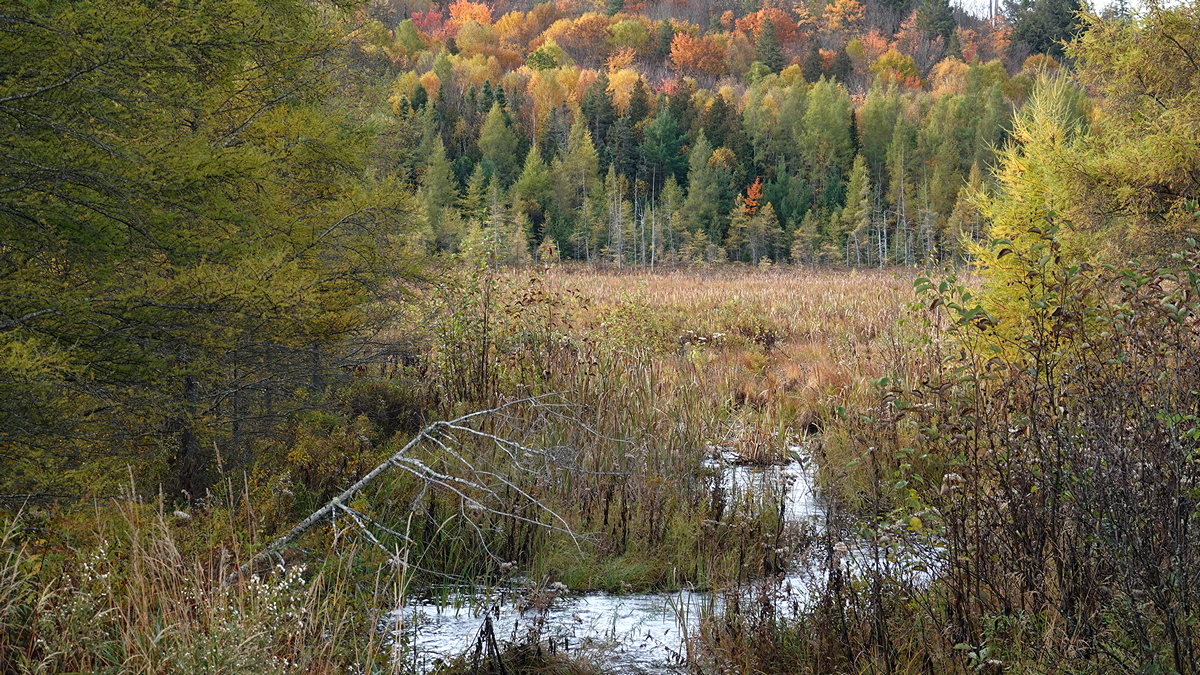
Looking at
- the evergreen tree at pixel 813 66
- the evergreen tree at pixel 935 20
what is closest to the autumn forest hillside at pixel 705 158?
the evergreen tree at pixel 813 66

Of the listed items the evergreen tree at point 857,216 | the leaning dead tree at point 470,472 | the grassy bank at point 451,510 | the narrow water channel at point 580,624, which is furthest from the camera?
the evergreen tree at point 857,216

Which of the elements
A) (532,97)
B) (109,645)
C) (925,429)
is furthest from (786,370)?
(532,97)

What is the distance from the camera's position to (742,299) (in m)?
18.9

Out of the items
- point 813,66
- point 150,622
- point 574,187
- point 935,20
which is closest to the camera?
point 150,622

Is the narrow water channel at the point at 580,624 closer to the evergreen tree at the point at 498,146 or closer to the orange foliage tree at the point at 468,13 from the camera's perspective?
A: the evergreen tree at the point at 498,146

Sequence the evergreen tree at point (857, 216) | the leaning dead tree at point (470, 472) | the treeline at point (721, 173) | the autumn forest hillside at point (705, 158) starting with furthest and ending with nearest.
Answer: the evergreen tree at point (857, 216) < the treeline at point (721, 173) < the autumn forest hillside at point (705, 158) < the leaning dead tree at point (470, 472)

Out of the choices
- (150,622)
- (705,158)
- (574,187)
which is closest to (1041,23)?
(705,158)

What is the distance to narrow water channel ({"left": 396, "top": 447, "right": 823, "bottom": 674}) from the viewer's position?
12.0 feet

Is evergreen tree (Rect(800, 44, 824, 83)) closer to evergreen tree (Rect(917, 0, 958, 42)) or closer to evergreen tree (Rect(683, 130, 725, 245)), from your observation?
evergreen tree (Rect(917, 0, 958, 42))

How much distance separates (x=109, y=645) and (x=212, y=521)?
105 cm

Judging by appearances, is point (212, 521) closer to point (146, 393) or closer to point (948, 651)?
point (146, 393)

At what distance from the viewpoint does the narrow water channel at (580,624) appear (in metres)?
3.67

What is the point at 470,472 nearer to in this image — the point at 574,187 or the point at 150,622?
the point at 150,622

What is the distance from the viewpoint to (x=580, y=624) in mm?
4098
